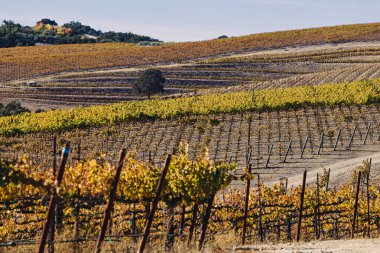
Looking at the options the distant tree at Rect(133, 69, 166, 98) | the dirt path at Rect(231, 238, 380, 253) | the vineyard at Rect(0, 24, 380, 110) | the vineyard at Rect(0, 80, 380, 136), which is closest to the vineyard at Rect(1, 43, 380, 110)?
the vineyard at Rect(0, 24, 380, 110)

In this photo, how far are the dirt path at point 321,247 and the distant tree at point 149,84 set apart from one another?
6067 cm

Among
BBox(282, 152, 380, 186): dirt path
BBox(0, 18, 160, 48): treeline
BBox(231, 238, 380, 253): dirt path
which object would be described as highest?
BBox(0, 18, 160, 48): treeline

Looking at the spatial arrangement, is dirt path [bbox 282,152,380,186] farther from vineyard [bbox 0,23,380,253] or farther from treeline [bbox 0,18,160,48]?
treeline [bbox 0,18,160,48]

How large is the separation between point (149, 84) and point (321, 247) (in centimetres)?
6154

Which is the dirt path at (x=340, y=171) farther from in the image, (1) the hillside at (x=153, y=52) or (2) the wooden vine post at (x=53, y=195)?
(1) the hillside at (x=153, y=52)

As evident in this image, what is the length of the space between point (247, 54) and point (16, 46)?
4905cm

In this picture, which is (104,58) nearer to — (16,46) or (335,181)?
(16,46)

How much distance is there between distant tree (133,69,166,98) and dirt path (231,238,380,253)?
199ft

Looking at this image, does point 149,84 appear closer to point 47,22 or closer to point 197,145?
point 197,145

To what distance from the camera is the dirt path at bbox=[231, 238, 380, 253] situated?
1376 cm

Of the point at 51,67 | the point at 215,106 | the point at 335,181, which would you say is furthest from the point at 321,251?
the point at 51,67

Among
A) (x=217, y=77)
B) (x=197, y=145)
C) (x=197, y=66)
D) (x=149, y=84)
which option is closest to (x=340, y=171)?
(x=197, y=145)

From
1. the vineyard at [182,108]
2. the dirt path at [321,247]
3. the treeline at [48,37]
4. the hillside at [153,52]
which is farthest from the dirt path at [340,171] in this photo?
the treeline at [48,37]

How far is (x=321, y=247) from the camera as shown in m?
14.3
